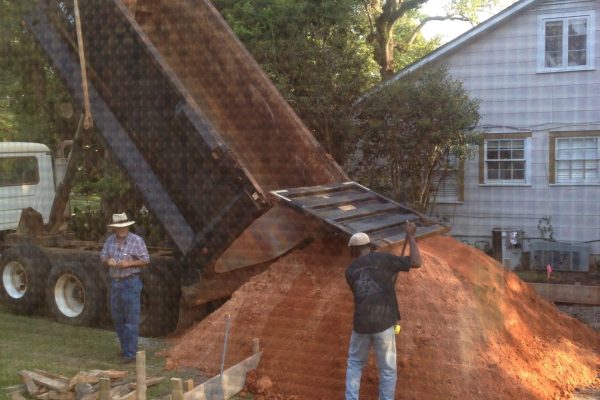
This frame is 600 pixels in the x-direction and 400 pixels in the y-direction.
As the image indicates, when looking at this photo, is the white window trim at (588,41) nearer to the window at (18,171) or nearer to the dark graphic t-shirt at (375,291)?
the window at (18,171)

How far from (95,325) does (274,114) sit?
1.68 meters

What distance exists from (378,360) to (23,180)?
4.27 metres

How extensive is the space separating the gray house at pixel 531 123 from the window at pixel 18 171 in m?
3.44

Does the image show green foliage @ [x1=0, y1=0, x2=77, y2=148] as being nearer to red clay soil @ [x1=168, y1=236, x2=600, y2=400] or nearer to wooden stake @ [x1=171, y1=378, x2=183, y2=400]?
red clay soil @ [x1=168, y1=236, x2=600, y2=400]

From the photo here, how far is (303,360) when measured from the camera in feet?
10.8

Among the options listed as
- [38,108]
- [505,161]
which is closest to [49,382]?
[38,108]

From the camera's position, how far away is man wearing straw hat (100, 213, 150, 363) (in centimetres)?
372

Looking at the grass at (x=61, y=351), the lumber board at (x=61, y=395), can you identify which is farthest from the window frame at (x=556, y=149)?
the lumber board at (x=61, y=395)

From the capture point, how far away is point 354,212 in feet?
12.1

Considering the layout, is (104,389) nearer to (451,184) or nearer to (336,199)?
(336,199)

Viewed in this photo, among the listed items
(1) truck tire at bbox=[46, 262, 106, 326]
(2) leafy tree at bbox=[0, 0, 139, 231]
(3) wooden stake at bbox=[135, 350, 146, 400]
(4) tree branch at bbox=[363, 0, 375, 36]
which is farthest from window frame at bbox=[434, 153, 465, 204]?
(3) wooden stake at bbox=[135, 350, 146, 400]

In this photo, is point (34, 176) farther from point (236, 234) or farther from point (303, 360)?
point (303, 360)

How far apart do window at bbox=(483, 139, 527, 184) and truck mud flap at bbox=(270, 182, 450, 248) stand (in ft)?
11.0

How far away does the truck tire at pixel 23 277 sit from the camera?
4.86m
